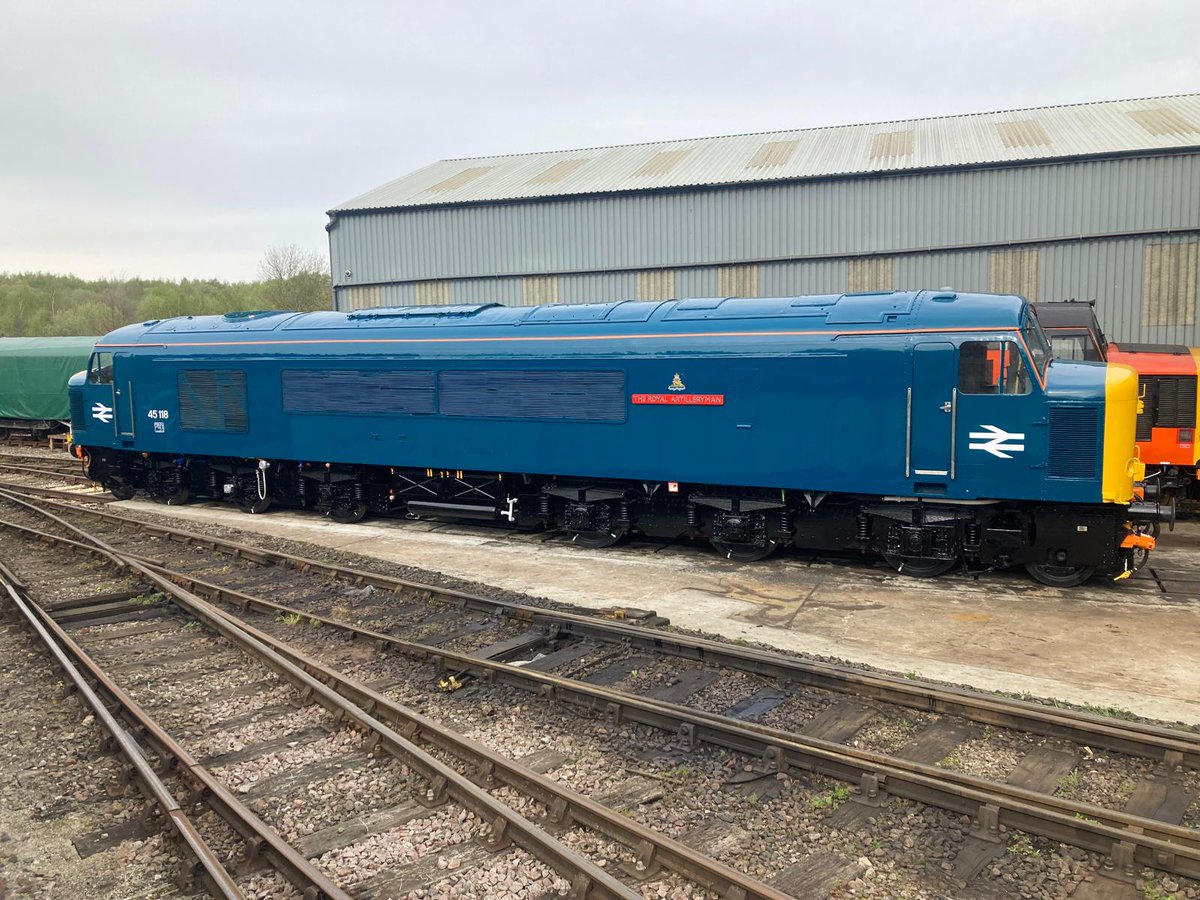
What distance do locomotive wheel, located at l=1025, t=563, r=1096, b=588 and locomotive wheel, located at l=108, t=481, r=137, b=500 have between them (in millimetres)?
18189

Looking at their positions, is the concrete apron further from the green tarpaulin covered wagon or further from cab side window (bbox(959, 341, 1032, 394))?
the green tarpaulin covered wagon

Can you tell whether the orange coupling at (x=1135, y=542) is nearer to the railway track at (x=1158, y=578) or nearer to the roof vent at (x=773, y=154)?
the railway track at (x=1158, y=578)

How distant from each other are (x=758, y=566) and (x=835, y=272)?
1358cm

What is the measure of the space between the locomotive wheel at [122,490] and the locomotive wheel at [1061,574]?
59.7 ft

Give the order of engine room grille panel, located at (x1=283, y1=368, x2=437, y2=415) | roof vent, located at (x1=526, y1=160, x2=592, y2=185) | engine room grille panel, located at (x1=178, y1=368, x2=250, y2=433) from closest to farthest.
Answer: engine room grille panel, located at (x1=283, y1=368, x2=437, y2=415) → engine room grille panel, located at (x1=178, y1=368, x2=250, y2=433) → roof vent, located at (x1=526, y1=160, x2=592, y2=185)

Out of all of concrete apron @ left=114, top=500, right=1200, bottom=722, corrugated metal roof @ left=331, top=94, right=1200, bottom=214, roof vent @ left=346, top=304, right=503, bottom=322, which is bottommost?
concrete apron @ left=114, top=500, right=1200, bottom=722

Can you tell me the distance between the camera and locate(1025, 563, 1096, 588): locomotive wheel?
1113 cm

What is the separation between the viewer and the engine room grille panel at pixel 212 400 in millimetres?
17203

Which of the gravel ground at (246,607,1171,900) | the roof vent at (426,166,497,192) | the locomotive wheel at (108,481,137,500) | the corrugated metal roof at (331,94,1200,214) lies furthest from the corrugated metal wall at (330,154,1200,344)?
the gravel ground at (246,607,1171,900)

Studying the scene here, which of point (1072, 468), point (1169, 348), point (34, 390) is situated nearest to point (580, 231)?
point (1169, 348)

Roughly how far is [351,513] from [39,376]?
21.4m

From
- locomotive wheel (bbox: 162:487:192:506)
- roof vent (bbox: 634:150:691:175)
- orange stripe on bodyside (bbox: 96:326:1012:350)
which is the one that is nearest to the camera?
orange stripe on bodyside (bbox: 96:326:1012:350)

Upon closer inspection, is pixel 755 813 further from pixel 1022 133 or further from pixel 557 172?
pixel 557 172

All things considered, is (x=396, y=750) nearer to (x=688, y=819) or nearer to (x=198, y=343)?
(x=688, y=819)
